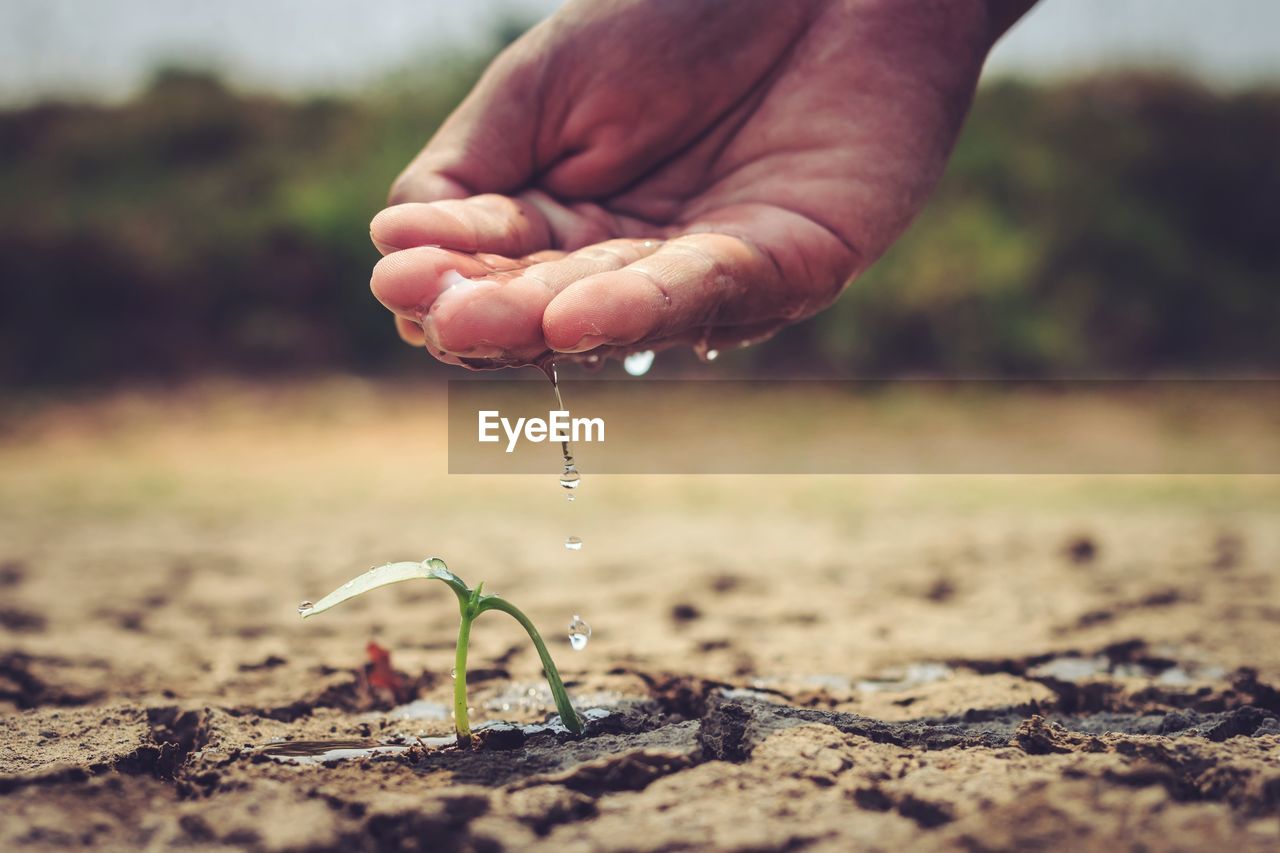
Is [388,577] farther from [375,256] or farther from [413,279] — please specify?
[375,256]

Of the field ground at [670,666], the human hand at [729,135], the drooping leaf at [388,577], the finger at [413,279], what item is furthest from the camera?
the human hand at [729,135]

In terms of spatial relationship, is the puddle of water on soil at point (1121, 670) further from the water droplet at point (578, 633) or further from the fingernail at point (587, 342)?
the fingernail at point (587, 342)

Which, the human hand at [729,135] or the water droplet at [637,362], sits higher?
the human hand at [729,135]

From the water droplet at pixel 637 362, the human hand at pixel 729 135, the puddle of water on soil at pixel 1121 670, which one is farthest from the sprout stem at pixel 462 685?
the puddle of water on soil at pixel 1121 670

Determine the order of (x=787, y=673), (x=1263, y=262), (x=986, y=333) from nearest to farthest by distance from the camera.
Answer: (x=787, y=673)
(x=986, y=333)
(x=1263, y=262)

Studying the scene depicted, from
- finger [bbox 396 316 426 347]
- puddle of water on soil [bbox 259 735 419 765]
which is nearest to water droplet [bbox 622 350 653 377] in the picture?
finger [bbox 396 316 426 347]

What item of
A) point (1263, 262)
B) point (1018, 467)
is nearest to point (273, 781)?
point (1018, 467)

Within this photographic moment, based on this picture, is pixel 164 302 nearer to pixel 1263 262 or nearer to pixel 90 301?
pixel 90 301

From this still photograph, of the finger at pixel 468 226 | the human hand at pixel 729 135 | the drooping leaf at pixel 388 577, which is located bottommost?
the drooping leaf at pixel 388 577

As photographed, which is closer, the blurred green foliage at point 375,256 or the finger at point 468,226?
the finger at point 468,226
